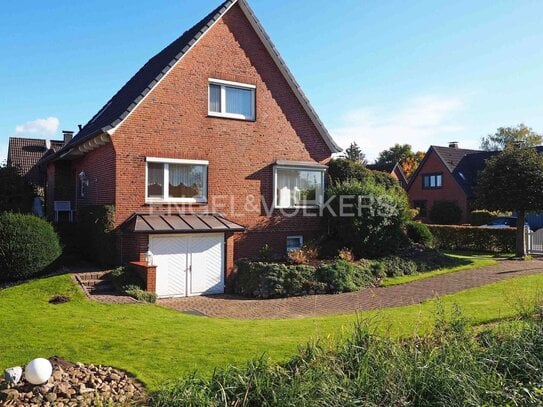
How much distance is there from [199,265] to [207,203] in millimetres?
2452

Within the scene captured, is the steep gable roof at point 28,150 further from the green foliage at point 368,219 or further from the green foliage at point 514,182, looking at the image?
the green foliage at point 514,182

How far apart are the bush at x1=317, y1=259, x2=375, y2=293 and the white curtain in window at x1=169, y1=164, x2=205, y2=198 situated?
17.0 feet

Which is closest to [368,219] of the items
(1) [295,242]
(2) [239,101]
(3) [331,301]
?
(1) [295,242]

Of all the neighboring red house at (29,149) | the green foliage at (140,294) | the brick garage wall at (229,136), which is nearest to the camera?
the green foliage at (140,294)

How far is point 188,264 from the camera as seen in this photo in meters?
15.7

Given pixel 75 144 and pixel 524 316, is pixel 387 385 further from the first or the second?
pixel 75 144

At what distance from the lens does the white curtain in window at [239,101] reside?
18.2 metres

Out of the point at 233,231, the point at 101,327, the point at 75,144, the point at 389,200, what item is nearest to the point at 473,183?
the point at 389,200

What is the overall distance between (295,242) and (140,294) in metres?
7.75

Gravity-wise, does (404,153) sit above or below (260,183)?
above

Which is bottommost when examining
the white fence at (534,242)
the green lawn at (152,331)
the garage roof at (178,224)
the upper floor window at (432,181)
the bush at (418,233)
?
the green lawn at (152,331)

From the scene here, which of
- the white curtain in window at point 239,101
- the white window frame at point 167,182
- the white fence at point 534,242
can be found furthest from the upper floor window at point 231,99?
the white fence at point 534,242

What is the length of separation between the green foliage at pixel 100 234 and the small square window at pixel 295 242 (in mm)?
6980

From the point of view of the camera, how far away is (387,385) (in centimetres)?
561
